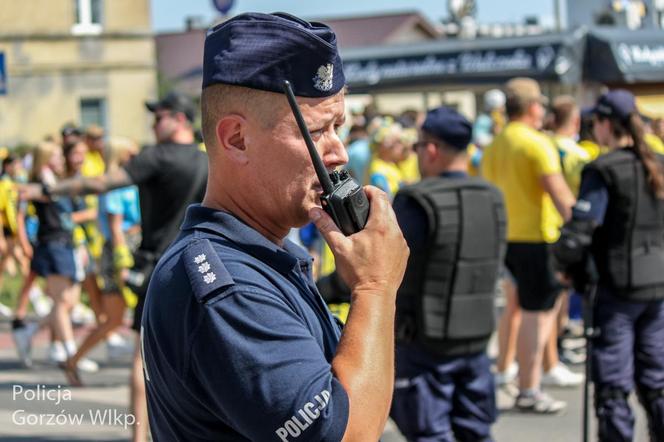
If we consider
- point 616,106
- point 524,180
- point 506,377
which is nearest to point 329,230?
point 616,106

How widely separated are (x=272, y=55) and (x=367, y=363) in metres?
0.59

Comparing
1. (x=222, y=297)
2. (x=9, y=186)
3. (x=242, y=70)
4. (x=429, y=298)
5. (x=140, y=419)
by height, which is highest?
(x=242, y=70)

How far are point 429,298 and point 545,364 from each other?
370cm

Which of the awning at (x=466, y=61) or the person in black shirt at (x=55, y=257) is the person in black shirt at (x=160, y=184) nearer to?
the person in black shirt at (x=55, y=257)

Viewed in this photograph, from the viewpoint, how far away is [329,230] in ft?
7.27

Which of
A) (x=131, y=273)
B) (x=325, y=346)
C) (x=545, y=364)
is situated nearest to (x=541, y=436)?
(x=545, y=364)

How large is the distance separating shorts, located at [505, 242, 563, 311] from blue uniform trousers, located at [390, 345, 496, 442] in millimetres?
2588

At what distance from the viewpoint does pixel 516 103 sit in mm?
7957

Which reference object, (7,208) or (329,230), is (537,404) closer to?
(329,230)

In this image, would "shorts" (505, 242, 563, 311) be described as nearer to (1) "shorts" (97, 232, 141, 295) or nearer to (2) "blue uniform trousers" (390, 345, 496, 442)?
(2) "blue uniform trousers" (390, 345, 496, 442)

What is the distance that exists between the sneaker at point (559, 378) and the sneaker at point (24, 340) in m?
4.02

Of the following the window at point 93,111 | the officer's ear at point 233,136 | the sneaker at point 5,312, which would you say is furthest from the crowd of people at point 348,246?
the window at point 93,111

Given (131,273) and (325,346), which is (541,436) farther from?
(325,346)

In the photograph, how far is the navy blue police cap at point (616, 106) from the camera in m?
6.04
